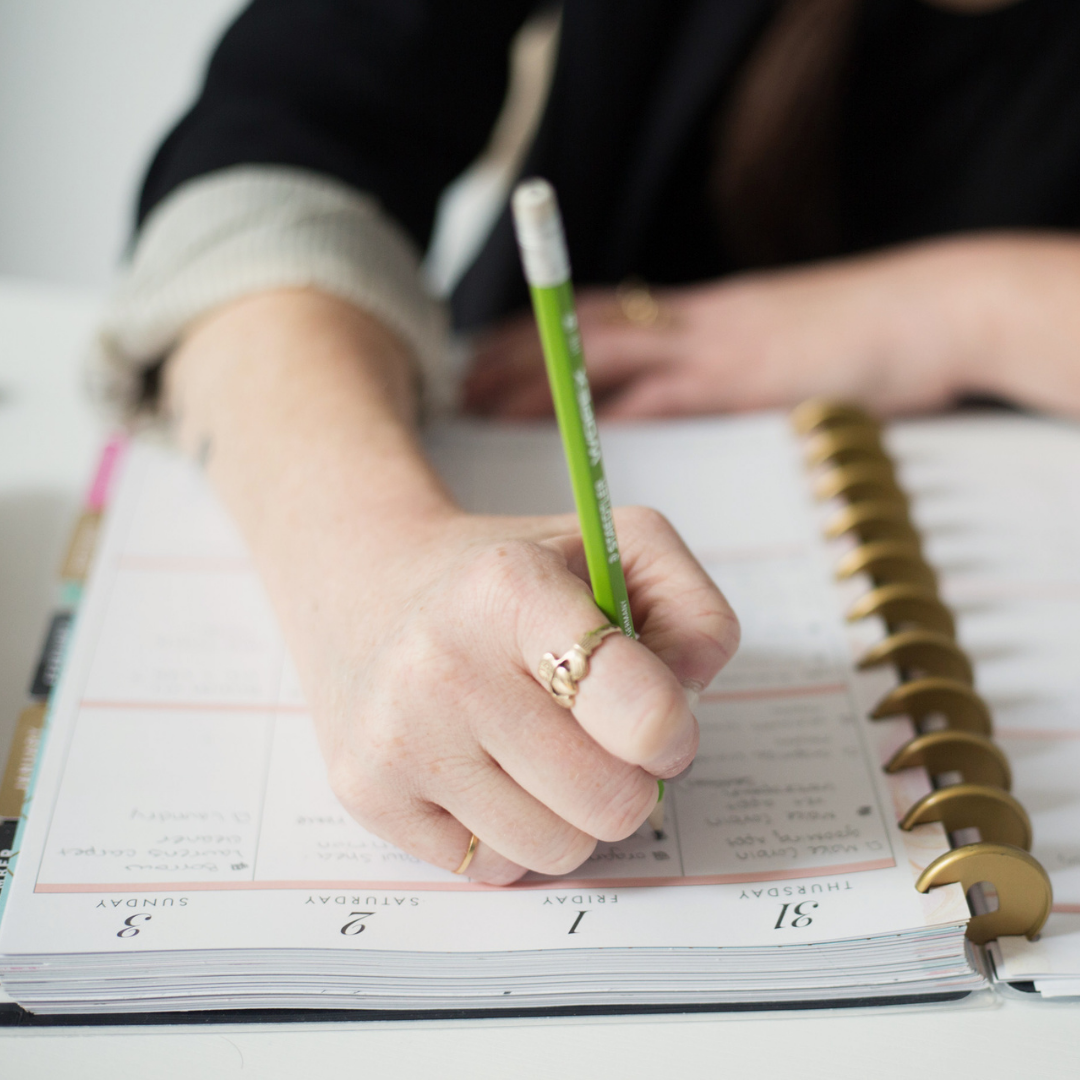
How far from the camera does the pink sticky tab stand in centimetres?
59

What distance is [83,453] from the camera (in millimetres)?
640

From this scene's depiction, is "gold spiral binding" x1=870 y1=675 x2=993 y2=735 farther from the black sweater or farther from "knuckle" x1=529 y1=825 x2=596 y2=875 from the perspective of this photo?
the black sweater

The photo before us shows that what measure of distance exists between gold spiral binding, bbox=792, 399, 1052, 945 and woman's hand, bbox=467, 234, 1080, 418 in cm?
7

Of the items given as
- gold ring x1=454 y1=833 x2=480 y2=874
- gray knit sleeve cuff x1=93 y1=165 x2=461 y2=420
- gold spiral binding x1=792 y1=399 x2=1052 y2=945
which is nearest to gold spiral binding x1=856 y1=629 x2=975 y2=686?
gold spiral binding x1=792 y1=399 x2=1052 y2=945

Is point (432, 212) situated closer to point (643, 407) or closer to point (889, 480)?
point (643, 407)

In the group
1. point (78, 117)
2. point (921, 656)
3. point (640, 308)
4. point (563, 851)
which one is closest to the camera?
point (563, 851)

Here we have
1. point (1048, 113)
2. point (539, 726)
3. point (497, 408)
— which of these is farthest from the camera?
point (1048, 113)

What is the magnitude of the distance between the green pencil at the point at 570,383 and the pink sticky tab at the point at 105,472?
37 centimetres

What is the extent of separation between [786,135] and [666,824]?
Answer: 0.56m

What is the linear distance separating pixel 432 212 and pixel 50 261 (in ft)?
4.63

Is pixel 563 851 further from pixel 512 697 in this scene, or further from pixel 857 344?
pixel 857 344

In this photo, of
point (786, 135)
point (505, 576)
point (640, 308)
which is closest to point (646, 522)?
point (505, 576)

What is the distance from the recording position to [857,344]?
69 cm

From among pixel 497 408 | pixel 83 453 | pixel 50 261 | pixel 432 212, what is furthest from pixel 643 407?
pixel 50 261
